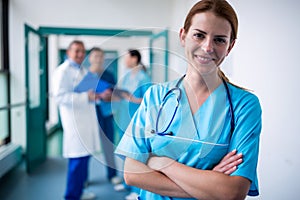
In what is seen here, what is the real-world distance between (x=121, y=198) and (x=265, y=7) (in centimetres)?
183

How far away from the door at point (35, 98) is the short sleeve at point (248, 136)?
8.47 feet

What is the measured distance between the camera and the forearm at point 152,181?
0.70 metres

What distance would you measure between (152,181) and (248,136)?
0.26 meters

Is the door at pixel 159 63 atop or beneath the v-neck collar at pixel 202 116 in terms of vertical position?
atop

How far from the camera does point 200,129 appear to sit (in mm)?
724

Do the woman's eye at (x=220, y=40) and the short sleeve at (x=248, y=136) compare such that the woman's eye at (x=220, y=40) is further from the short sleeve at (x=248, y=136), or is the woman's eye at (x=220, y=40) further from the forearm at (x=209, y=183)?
the forearm at (x=209, y=183)

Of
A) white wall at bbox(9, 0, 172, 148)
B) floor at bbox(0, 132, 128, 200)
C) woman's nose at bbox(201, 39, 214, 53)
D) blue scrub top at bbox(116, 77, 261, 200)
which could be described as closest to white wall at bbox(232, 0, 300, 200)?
blue scrub top at bbox(116, 77, 261, 200)

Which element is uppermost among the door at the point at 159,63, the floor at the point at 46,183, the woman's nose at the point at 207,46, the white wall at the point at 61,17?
the white wall at the point at 61,17

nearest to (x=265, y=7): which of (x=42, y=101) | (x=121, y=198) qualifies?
(x=121, y=198)

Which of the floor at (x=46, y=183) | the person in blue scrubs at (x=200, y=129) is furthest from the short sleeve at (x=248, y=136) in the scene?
the floor at (x=46, y=183)

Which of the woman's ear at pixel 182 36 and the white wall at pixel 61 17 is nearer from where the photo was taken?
the woman's ear at pixel 182 36

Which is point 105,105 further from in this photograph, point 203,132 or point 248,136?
point 248,136

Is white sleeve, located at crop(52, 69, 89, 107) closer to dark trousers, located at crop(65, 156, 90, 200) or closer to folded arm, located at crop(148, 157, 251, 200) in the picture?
dark trousers, located at crop(65, 156, 90, 200)

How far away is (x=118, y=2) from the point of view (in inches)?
133
